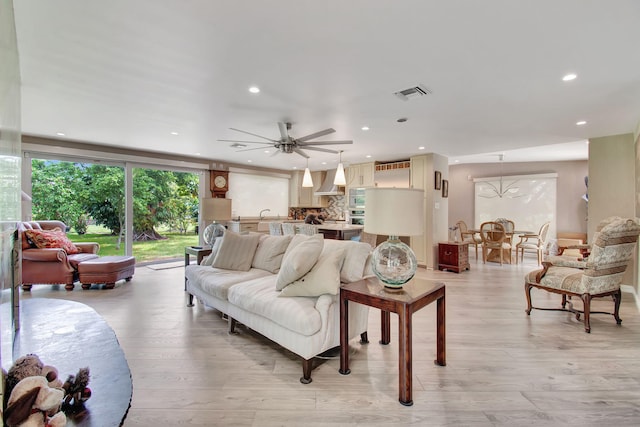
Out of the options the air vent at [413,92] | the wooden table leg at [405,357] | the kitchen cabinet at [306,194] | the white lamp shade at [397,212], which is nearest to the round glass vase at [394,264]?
the white lamp shade at [397,212]

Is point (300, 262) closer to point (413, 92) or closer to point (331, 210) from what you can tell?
point (413, 92)

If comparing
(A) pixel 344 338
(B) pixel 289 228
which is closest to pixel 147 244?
(B) pixel 289 228

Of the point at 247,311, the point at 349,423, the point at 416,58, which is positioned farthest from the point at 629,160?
the point at 247,311

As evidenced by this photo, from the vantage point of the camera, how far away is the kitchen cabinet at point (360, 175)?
6.74 m

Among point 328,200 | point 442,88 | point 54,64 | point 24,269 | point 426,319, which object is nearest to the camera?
point 54,64

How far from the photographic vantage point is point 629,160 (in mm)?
4027

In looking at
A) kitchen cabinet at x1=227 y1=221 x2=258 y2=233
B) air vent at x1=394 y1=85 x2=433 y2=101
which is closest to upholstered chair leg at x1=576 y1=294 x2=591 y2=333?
air vent at x1=394 y1=85 x2=433 y2=101

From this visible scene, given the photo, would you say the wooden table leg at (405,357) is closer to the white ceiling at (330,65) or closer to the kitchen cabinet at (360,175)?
the white ceiling at (330,65)

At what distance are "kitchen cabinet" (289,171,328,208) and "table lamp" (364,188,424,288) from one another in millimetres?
6115

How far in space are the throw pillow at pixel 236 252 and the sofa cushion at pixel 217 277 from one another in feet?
0.24

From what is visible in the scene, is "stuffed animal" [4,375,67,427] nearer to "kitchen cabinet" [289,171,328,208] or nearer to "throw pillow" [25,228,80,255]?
"throw pillow" [25,228,80,255]

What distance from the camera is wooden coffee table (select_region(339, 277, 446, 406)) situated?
174cm

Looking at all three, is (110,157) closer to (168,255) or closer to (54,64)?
(168,255)

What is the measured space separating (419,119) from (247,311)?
3040 millimetres
